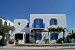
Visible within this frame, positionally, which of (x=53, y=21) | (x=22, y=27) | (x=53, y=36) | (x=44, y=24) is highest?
(x=53, y=21)

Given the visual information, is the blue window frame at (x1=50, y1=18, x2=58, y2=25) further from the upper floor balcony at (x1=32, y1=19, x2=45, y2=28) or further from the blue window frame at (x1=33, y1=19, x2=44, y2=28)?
the blue window frame at (x1=33, y1=19, x2=44, y2=28)

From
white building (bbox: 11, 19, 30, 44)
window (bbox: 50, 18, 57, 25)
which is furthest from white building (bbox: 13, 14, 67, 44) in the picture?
white building (bbox: 11, 19, 30, 44)

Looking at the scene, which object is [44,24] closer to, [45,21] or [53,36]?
[45,21]

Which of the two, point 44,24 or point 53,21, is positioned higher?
point 53,21

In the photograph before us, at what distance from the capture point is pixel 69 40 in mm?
41156

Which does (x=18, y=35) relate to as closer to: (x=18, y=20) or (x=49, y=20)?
(x=18, y=20)

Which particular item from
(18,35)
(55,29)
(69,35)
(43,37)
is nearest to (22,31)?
(18,35)

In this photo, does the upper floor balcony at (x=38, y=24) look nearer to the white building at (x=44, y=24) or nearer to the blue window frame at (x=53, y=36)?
the white building at (x=44, y=24)

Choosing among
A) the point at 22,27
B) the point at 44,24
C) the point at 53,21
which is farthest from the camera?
the point at 22,27

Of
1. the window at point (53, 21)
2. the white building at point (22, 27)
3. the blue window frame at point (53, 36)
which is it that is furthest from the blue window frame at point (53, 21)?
the white building at point (22, 27)

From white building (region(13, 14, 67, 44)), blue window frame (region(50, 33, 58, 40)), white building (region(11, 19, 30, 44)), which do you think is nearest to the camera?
blue window frame (region(50, 33, 58, 40))

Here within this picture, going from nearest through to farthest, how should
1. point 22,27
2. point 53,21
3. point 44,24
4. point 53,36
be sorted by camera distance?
point 53,36 → point 44,24 → point 53,21 → point 22,27

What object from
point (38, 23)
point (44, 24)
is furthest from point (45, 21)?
point (38, 23)

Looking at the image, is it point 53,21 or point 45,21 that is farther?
point 53,21
